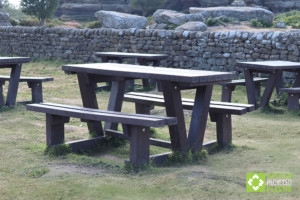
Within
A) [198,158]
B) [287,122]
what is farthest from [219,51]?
[198,158]

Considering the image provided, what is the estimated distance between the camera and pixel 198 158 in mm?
5047

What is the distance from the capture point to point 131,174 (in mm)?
4422

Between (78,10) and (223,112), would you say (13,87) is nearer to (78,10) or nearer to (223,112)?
(223,112)

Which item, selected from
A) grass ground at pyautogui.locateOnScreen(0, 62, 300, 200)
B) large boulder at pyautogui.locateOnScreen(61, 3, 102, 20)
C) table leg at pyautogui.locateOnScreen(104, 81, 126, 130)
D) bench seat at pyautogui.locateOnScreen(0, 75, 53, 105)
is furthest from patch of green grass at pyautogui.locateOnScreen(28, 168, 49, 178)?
large boulder at pyautogui.locateOnScreen(61, 3, 102, 20)

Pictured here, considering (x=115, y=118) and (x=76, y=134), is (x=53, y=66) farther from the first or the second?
(x=115, y=118)

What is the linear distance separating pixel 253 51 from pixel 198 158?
20.2 ft

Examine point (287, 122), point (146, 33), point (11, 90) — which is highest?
point (146, 33)

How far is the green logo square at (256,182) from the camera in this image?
393 cm

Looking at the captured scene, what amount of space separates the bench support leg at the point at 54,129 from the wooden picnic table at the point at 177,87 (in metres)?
0.58

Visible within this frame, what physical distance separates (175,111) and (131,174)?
0.87 m

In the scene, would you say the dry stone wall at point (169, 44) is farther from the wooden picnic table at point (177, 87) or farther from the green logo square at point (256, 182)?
the green logo square at point (256, 182)

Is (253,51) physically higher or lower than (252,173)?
higher

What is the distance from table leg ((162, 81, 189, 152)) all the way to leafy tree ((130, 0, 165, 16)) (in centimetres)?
3397

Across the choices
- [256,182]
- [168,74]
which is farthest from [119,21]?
[256,182]
